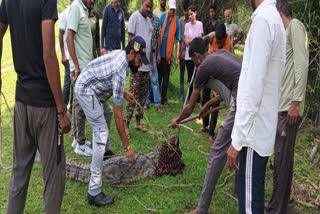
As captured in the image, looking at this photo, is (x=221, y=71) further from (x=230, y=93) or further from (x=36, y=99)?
(x=36, y=99)

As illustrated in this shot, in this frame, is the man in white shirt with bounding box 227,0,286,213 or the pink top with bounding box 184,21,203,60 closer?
the man in white shirt with bounding box 227,0,286,213

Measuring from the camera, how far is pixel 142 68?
585 centimetres

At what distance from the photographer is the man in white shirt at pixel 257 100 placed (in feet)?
7.92

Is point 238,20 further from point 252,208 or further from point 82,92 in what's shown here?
point 252,208

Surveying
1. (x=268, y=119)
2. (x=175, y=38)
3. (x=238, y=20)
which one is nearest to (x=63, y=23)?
(x=175, y=38)

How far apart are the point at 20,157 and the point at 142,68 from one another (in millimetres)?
3053

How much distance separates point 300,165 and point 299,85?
1.96m

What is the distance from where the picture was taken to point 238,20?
24.7 feet

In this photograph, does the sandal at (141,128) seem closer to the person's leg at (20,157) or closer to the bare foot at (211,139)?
the bare foot at (211,139)

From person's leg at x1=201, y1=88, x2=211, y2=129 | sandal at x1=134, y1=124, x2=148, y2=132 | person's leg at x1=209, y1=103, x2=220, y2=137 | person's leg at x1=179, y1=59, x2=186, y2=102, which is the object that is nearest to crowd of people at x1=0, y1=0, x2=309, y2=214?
sandal at x1=134, y1=124, x2=148, y2=132

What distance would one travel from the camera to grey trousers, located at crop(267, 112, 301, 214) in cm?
351

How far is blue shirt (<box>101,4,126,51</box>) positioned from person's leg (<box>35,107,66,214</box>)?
440 cm


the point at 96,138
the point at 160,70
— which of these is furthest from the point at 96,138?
the point at 160,70

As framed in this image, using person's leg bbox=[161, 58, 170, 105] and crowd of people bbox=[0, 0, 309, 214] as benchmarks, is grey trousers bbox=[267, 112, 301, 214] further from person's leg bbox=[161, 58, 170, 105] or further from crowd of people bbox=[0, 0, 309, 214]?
person's leg bbox=[161, 58, 170, 105]
